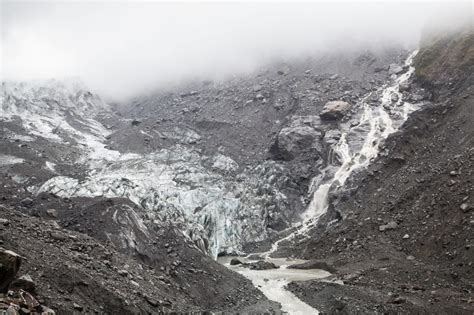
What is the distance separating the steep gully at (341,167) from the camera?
4472cm

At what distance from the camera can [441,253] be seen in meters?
40.9

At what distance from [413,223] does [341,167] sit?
28.3m

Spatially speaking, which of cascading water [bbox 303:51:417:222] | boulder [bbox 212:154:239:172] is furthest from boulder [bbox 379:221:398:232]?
boulder [bbox 212:154:239:172]

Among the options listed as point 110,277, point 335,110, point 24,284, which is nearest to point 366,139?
point 335,110

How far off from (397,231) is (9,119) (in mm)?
95615

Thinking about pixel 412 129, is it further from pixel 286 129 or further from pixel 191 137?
pixel 191 137

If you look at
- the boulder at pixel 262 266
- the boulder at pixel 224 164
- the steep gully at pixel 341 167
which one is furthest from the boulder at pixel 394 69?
the boulder at pixel 262 266

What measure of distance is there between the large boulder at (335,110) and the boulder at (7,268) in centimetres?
8022

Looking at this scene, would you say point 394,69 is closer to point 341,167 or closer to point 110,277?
point 341,167

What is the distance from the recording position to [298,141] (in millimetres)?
87625

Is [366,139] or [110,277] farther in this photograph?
[366,139]

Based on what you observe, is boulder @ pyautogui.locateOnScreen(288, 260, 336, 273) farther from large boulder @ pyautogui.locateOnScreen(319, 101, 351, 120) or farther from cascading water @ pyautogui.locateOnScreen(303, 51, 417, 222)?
large boulder @ pyautogui.locateOnScreen(319, 101, 351, 120)

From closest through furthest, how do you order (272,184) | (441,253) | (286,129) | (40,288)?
(40,288)
(441,253)
(272,184)
(286,129)

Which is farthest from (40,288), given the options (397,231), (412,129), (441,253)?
(412,129)
